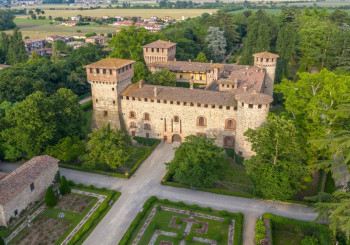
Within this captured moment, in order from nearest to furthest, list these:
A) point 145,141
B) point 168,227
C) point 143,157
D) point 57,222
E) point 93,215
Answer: point 168,227 < point 57,222 < point 93,215 < point 143,157 < point 145,141

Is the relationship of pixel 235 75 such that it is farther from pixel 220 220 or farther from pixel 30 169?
pixel 30 169

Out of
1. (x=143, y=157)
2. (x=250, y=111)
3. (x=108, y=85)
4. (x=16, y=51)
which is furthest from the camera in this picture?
(x=16, y=51)

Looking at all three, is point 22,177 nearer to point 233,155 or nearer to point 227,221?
point 227,221

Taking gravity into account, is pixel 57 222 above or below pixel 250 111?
below

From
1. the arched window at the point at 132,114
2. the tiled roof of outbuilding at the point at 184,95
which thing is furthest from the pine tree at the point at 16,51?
the arched window at the point at 132,114

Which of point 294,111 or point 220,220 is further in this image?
point 294,111

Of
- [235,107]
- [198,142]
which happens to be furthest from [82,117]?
[235,107]

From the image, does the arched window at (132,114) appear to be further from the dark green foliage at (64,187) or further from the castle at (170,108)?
the dark green foliage at (64,187)

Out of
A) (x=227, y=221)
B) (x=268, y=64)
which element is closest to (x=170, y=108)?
(x=227, y=221)
